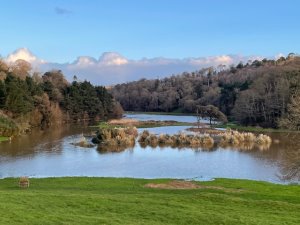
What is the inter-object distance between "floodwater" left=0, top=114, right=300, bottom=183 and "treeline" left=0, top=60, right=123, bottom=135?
1788cm

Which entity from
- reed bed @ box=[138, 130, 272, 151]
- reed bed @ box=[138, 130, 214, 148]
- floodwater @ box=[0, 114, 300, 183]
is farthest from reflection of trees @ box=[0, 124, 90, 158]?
reed bed @ box=[138, 130, 272, 151]

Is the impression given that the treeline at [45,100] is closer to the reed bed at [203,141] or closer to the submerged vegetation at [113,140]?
the submerged vegetation at [113,140]

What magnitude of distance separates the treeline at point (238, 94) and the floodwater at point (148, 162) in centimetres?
474

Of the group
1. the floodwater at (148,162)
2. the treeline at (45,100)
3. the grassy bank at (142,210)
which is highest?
the treeline at (45,100)

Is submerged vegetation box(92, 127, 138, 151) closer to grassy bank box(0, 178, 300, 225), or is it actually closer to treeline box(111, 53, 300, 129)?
treeline box(111, 53, 300, 129)

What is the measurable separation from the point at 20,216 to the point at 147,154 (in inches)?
1369

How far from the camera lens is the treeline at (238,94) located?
3314 inches

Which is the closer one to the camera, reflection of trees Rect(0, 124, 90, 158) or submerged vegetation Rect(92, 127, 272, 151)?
reflection of trees Rect(0, 124, 90, 158)

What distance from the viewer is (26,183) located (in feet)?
83.2

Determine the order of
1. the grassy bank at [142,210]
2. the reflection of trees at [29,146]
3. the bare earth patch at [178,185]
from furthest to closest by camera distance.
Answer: the reflection of trees at [29,146]
the bare earth patch at [178,185]
the grassy bank at [142,210]

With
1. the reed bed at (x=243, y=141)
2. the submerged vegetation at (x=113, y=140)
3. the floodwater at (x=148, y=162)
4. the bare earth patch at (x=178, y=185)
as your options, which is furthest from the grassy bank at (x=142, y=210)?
the reed bed at (x=243, y=141)

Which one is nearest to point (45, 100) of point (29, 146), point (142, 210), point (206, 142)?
point (29, 146)

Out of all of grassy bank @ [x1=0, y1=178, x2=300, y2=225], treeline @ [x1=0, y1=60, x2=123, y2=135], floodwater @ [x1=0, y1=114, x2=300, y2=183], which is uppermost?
treeline @ [x1=0, y1=60, x2=123, y2=135]

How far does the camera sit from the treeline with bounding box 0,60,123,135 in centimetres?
7184
